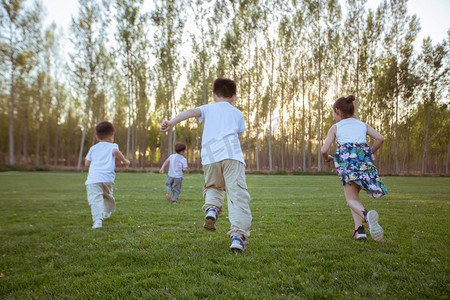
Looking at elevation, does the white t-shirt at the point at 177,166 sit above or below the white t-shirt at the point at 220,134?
below

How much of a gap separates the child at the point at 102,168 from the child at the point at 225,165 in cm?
246

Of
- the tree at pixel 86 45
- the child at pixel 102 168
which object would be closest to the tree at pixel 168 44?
the tree at pixel 86 45

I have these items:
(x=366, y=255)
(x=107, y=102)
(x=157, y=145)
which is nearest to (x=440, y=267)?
(x=366, y=255)

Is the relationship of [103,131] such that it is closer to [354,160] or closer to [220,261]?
[220,261]

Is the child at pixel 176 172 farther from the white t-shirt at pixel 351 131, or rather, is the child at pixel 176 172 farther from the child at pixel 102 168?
the white t-shirt at pixel 351 131

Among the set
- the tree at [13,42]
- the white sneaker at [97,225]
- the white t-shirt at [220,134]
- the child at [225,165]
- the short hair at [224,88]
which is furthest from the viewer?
the tree at [13,42]

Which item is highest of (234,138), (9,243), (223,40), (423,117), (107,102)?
(223,40)

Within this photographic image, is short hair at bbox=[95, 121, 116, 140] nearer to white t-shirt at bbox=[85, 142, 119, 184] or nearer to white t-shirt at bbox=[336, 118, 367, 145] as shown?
white t-shirt at bbox=[85, 142, 119, 184]

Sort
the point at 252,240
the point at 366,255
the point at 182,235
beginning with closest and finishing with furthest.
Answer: the point at 366,255, the point at 252,240, the point at 182,235

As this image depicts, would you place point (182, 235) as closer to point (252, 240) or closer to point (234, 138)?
point (252, 240)

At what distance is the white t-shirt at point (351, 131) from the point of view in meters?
3.97

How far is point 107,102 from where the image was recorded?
39812 millimetres

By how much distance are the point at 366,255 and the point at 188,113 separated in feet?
8.67

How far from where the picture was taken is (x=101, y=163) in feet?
18.1
